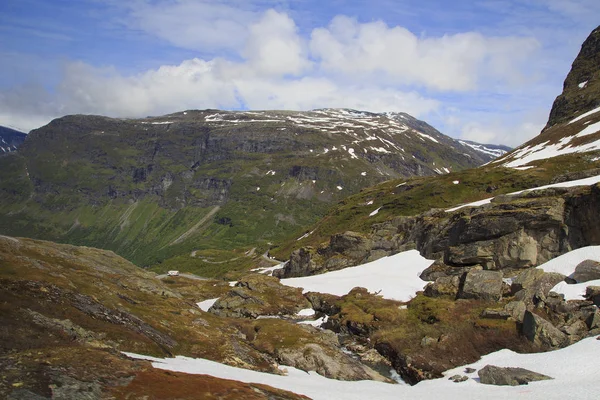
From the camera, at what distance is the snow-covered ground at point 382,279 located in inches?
3061

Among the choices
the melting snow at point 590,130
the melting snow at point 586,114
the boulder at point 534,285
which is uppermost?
the melting snow at point 586,114

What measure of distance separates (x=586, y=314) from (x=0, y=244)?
253ft

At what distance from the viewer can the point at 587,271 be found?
54.2 m

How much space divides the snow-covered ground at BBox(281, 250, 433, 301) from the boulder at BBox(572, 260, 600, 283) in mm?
25974

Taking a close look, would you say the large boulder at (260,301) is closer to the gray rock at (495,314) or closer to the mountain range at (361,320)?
the mountain range at (361,320)

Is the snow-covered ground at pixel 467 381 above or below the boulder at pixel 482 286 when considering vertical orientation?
below

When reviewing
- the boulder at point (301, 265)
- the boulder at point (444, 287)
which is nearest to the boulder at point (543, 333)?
the boulder at point (444, 287)

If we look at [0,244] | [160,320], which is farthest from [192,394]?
[0,244]

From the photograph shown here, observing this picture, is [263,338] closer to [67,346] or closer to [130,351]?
[130,351]

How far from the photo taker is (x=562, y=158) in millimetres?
128375

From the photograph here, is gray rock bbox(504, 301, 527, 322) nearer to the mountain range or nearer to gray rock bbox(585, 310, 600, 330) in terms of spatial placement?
the mountain range

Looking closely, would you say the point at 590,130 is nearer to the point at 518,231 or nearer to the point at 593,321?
the point at 518,231

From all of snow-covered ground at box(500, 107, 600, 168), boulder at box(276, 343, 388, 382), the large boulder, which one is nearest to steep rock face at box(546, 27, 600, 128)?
snow-covered ground at box(500, 107, 600, 168)

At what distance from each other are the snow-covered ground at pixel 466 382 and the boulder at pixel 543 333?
7.46 feet
